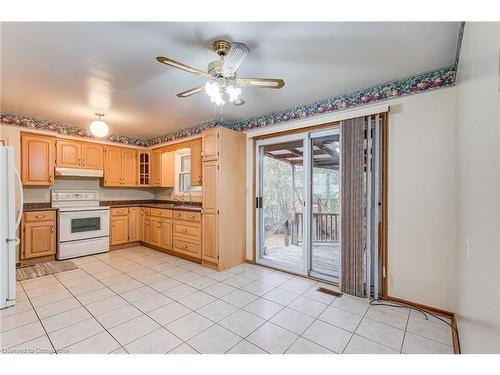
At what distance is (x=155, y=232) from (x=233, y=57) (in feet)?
13.2

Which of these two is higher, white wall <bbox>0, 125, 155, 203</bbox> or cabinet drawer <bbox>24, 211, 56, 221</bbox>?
white wall <bbox>0, 125, 155, 203</bbox>

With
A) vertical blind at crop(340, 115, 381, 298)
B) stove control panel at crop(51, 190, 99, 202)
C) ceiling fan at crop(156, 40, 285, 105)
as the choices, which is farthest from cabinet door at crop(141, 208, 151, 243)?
vertical blind at crop(340, 115, 381, 298)

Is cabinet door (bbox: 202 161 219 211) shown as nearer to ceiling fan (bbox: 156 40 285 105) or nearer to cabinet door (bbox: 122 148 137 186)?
ceiling fan (bbox: 156 40 285 105)

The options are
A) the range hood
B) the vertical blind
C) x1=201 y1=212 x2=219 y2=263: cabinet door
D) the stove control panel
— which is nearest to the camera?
the vertical blind

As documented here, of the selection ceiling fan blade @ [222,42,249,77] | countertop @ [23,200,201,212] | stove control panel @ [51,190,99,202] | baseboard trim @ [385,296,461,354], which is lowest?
baseboard trim @ [385,296,461,354]

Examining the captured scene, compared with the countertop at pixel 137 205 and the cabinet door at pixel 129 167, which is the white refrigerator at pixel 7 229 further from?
the cabinet door at pixel 129 167

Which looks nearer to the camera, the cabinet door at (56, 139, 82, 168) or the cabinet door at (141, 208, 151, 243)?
the cabinet door at (56, 139, 82, 168)

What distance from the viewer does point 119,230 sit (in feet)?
16.0

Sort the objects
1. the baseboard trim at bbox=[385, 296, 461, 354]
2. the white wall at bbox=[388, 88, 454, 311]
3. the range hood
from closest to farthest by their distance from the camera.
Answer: the baseboard trim at bbox=[385, 296, 461, 354] → the white wall at bbox=[388, 88, 454, 311] → the range hood

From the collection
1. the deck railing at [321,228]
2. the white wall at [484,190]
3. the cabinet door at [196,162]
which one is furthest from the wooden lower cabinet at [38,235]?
the white wall at [484,190]

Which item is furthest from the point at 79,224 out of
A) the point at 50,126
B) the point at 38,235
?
the point at 50,126

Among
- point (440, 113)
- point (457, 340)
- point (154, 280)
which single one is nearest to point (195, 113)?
point (154, 280)

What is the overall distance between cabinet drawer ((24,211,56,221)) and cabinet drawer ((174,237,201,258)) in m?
2.12

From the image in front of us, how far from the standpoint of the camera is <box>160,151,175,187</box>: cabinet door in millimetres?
5207
